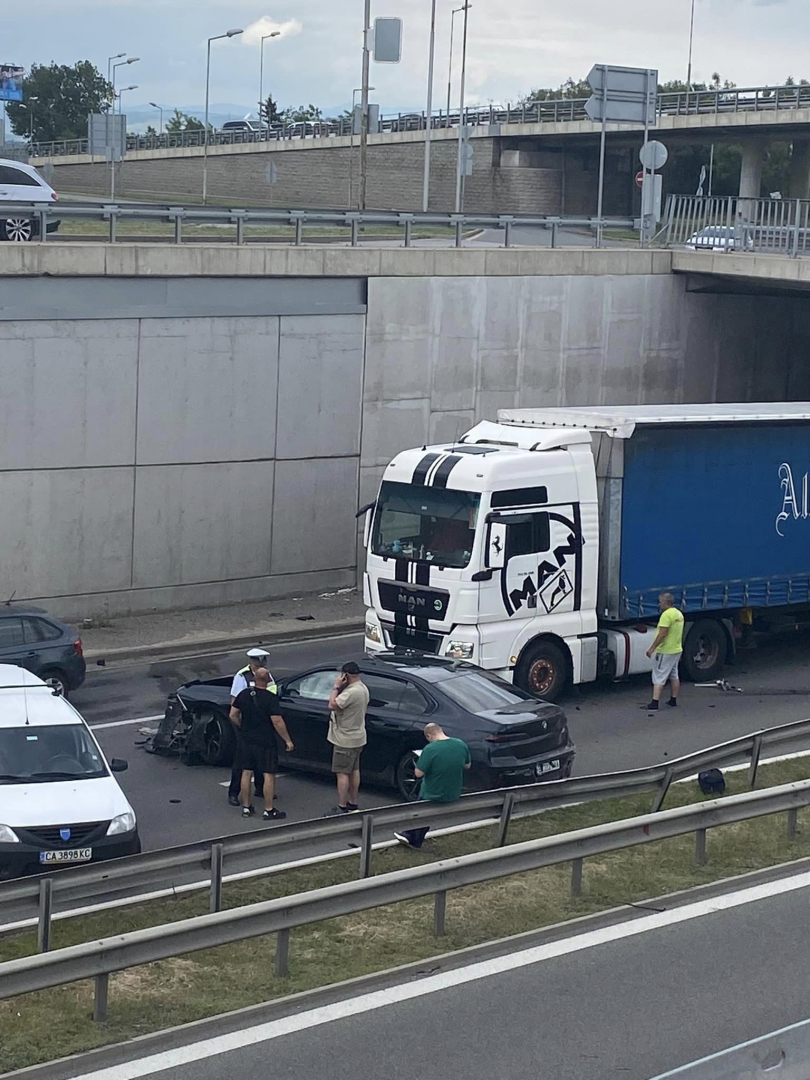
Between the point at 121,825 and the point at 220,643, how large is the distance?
10.1m

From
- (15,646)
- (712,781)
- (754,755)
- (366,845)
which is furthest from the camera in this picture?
(15,646)

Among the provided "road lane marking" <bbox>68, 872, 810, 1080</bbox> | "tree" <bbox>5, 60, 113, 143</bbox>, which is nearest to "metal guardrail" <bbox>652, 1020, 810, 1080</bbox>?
"road lane marking" <bbox>68, 872, 810, 1080</bbox>

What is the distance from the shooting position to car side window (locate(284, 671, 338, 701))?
14.6 metres

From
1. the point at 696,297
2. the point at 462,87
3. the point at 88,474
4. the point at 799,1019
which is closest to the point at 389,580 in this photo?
Result: the point at 88,474

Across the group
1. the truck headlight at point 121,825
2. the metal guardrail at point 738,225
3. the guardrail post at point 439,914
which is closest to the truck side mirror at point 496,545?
the truck headlight at point 121,825

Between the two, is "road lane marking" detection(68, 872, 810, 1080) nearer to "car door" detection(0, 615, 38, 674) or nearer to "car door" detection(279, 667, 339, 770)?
"car door" detection(279, 667, 339, 770)

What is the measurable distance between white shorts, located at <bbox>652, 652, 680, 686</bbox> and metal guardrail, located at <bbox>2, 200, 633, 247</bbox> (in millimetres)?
10362

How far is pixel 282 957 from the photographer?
8.67 metres

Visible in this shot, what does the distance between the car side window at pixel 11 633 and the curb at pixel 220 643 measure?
280 centimetres

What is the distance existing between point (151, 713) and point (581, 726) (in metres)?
5.13

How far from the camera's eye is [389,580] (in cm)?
1755

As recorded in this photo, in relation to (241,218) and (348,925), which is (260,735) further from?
(241,218)

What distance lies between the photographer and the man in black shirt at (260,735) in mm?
13039

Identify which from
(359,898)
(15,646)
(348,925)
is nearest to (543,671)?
(15,646)
